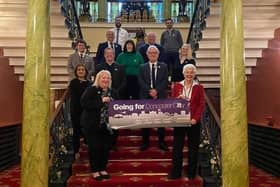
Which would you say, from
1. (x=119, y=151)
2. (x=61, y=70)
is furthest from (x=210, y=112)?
(x=61, y=70)

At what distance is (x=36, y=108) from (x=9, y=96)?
5.04 m

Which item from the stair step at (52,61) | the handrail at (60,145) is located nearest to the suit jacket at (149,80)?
the handrail at (60,145)

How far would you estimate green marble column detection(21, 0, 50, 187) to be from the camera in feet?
15.1

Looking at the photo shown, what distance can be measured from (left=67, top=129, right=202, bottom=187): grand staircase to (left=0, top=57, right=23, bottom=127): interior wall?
9.89 feet

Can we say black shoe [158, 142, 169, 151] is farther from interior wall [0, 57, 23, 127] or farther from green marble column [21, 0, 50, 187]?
interior wall [0, 57, 23, 127]

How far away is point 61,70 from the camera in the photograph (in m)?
8.88

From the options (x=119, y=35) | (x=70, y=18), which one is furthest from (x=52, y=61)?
(x=119, y=35)

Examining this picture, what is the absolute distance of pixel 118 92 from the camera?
6.36 metres

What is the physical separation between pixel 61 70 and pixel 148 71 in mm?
3279

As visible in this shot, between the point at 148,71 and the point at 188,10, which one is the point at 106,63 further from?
the point at 188,10

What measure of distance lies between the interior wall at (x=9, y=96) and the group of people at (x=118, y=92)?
2408mm

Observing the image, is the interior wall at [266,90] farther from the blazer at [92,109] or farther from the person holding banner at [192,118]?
the blazer at [92,109]

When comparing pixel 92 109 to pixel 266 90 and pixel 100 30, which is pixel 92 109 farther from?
pixel 100 30

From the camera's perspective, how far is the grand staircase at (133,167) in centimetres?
565
